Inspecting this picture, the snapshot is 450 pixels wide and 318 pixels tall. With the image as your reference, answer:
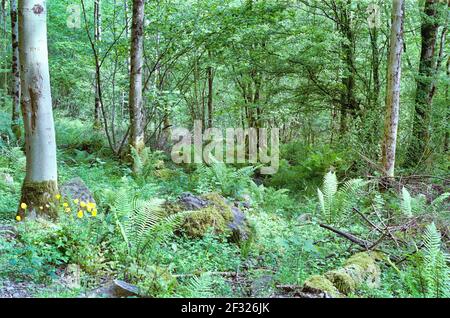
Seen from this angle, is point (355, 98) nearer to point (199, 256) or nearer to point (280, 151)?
point (280, 151)

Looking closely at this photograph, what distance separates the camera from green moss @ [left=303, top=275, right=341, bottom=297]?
127 inches

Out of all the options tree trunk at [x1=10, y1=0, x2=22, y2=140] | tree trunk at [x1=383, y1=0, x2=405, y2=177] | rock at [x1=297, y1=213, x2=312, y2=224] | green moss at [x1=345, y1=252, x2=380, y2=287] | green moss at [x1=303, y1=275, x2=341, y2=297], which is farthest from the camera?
tree trunk at [x1=10, y1=0, x2=22, y2=140]

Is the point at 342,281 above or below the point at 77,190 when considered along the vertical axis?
below

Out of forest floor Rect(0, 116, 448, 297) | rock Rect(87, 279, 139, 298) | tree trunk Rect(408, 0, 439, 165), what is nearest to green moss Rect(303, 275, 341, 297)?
forest floor Rect(0, 116, 448, 297)

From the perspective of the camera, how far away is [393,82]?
7641 mm

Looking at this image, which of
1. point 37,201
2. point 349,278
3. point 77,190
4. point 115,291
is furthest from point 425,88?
point 115,291

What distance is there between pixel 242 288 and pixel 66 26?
16.0m

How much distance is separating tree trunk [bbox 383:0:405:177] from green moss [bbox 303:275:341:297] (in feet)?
15.0

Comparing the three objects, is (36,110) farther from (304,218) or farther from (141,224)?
(304,218)

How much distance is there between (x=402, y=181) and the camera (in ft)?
24.4

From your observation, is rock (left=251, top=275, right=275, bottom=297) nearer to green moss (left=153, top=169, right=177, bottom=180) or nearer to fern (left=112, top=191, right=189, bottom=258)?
fern (left=112, top=191, right=189, bottom=258)

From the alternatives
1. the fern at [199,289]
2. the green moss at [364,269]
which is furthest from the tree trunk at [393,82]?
the fern at [199,289]

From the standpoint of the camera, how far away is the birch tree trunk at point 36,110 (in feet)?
14.8

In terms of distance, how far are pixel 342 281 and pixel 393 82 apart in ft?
17.3
